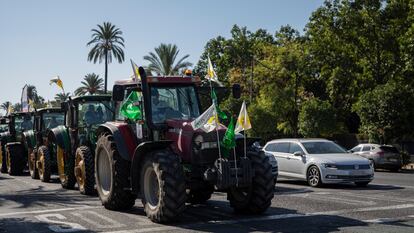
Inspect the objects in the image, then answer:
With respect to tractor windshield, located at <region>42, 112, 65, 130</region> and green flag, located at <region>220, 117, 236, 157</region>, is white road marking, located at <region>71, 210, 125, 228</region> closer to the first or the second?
green flag, located at <region>220, 117, 236, 157</region>

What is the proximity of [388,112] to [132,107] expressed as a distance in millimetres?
23044

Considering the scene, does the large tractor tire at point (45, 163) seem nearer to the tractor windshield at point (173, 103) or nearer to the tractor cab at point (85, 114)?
the tractor cab at point (85, 114)

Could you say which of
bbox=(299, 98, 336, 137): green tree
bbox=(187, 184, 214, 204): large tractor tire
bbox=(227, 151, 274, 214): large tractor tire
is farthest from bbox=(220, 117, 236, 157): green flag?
bbox=(299, 98, 336, 137): green tree

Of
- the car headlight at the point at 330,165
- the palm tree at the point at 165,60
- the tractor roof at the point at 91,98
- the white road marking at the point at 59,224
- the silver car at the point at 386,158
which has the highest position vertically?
the palm tree at the point at 165,60

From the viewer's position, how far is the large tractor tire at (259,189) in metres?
9.57

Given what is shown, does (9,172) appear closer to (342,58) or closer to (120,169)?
(120,169)

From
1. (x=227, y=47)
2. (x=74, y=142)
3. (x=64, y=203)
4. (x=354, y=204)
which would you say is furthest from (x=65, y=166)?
(x=227, y=47)

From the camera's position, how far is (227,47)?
62.7 meters

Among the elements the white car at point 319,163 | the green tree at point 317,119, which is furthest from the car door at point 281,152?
the green tree at point 317,119

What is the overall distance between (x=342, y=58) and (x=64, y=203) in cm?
3062

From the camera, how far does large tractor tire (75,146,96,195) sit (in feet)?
44.5

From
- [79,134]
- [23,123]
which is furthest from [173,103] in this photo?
[23,123]

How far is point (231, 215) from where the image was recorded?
33.1ft

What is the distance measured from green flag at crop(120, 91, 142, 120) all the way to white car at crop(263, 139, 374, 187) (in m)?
7.28
